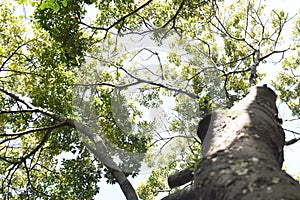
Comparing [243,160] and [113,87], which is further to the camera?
[113,87]

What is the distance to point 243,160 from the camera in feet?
5.74

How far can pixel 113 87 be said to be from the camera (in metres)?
6.71

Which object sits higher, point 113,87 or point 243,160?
point 113,87

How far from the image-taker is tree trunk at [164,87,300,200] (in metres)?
1.43

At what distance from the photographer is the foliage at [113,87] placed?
4594 mm

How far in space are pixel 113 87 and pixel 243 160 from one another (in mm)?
5130

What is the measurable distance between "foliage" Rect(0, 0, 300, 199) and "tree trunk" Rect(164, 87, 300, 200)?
41 cm

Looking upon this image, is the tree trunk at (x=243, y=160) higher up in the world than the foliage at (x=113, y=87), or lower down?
lower down

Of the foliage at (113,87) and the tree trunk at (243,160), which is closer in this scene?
the tree trunk at (243,160)

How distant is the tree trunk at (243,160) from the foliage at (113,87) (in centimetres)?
41

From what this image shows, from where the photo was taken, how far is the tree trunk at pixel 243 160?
4.69ft

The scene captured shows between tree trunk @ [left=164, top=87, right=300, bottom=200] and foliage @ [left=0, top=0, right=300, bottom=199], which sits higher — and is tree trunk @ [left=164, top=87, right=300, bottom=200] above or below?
below

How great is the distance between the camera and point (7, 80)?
29.0 ft

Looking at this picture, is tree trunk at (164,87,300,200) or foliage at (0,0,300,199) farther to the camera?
foliage at (0,0,300,199)
